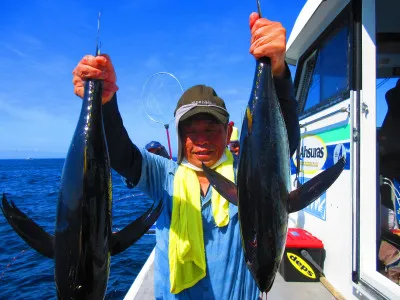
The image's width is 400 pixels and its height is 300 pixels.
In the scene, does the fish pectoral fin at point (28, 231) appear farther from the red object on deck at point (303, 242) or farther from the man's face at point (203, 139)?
the red object on deck at point (303, 242)

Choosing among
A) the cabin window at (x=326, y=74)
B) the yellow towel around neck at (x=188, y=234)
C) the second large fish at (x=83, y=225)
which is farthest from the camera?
Answer: the cabin window at (x=326, y=74)

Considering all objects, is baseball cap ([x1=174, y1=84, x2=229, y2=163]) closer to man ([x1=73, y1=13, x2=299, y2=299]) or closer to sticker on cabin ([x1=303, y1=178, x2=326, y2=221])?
man ([x1=73, y1=13, x2=299, y2=299])

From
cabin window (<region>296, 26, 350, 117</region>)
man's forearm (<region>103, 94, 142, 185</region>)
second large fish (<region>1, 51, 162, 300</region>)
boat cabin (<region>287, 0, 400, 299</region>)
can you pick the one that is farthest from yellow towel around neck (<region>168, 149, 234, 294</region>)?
cabin window (<region>296, 26, 350, 117</region>)

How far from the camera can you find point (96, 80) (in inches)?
67.9

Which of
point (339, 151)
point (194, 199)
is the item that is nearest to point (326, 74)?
point (339, 151)

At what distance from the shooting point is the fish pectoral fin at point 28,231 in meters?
1.39

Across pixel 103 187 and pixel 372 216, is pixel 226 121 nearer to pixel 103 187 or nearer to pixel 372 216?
pixel 103 187

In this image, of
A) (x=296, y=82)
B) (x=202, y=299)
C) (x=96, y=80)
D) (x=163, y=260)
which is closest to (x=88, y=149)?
(x=96, y=80)

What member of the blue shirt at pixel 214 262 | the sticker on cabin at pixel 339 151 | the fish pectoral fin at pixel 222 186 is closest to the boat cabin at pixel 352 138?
the sticker on cabin at pixel 339 151

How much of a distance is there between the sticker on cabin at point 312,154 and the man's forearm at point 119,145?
271 cm

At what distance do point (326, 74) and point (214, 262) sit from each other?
10.6ft

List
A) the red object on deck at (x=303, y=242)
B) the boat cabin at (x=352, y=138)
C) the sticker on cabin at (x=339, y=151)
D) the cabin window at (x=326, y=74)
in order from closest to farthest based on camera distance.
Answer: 1. the boat cabin at (x=352, y=138)
2. the sticker on cabin at (x=339, y=151)
3. the cabin window at (x=326, y=74)
4. the red object on deck at (x=303, y=242)

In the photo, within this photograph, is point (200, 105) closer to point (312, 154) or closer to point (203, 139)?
point (203, 139)

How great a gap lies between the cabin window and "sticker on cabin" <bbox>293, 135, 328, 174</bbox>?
0.43m
